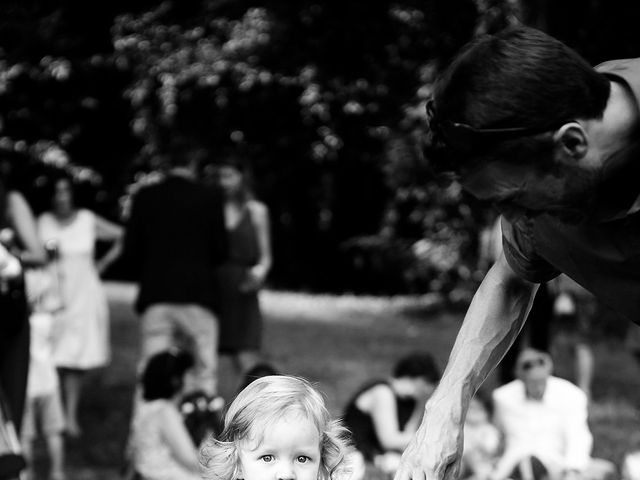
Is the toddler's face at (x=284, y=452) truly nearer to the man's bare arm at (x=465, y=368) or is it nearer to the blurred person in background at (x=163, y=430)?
the man's bare arm at (x=465, y=368)

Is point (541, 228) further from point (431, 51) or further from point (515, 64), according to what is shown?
point (431, 51)

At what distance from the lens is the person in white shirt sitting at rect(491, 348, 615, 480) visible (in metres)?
6.38

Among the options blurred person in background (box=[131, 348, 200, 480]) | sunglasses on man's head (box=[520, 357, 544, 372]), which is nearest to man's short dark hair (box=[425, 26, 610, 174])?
blurred person in background (box=[131, 348, 200, 480])

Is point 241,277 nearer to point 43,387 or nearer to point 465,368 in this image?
point 43,387

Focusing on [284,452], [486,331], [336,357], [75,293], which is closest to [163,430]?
[75,293]

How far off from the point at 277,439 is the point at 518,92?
4.14ft

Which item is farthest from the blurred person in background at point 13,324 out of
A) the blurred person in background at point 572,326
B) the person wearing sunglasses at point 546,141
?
the blurred person in background at point 572,326

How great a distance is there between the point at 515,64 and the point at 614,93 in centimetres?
23

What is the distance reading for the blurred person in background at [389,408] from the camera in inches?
263

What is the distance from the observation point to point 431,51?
1616 centimetres

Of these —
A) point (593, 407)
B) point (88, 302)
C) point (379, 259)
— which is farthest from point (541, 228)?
point (379, 259)

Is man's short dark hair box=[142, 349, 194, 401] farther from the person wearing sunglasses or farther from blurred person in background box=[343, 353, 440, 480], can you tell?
the person wearing sunglasses

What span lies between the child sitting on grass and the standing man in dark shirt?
4.07m

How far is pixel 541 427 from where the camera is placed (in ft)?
21.4
